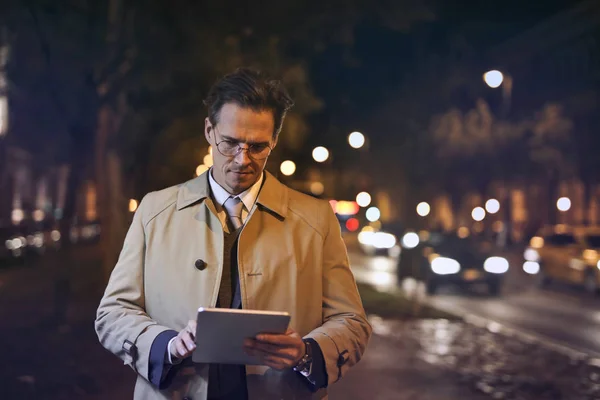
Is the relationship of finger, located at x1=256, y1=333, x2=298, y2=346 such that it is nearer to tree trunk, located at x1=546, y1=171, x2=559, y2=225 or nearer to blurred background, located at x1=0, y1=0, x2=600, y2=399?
blurred background, located at x1=0, y1=0, x2=600, y2=399

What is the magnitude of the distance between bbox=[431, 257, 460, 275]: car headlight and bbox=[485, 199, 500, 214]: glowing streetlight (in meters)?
30.7

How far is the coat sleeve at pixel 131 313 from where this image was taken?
10.7 ft

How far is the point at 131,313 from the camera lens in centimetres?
331

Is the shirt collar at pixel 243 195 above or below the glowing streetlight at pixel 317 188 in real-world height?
below

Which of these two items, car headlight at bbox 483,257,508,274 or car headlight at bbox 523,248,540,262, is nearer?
car headlight at bbox 483,257,508,274

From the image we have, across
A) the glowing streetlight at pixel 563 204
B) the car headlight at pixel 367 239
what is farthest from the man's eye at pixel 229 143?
the glowing streetlight at pixel 563 204

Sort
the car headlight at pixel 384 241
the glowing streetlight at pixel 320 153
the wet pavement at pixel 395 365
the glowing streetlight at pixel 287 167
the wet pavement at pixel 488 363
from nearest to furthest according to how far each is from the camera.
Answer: the wet pavement at pixel 395 365 < the wet pavement at pixel 488 363 < the glowing streetlight at pixel 287 167 < the glowing streetlight at pixel 320 153 < the car headlight at pixel 384 241

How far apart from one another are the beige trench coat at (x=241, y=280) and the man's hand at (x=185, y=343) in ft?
0.45

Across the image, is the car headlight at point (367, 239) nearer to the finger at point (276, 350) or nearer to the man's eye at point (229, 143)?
the man's eye at point (229, 143)

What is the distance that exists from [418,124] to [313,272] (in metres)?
19.8

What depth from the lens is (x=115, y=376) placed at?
10.2 meters

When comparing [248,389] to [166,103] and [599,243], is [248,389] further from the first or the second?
[599,243]

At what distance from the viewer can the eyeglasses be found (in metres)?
3.36

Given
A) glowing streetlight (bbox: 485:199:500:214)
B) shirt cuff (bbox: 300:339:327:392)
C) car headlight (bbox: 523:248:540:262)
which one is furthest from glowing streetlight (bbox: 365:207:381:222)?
shirt cuff (bbox: 300:339:327:392)
